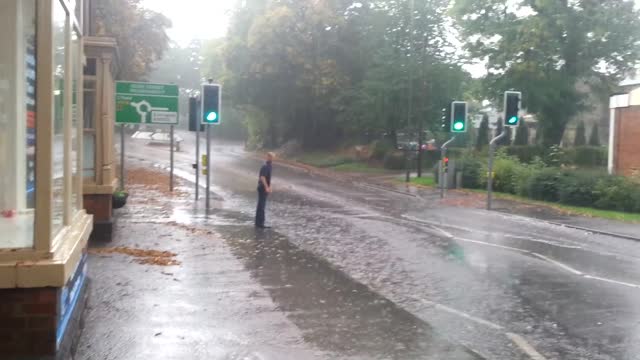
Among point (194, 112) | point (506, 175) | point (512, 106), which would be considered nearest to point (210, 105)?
point (194, 112)

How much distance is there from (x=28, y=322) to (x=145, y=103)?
18.6 meters

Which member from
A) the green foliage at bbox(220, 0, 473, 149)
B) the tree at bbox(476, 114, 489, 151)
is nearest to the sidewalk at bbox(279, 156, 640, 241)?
the green foliage at bbox(220, 0, 473, 149)

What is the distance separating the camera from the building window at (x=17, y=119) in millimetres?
4754

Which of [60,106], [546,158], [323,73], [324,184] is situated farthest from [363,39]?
[60,106]

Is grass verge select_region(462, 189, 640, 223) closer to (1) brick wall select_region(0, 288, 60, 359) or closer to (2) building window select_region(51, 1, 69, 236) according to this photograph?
(2) building window select_region(51, 1, 69, 236)

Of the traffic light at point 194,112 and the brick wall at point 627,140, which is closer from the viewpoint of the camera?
the traffic light at point 194,112

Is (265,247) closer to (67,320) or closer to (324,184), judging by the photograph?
(67,320)

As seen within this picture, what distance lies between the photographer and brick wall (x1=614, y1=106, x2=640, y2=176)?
30047mm

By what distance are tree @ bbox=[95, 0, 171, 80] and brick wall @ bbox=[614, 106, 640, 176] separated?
66.5 ft

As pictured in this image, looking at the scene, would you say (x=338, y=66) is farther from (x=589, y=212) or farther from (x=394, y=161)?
(x=589, y=212)

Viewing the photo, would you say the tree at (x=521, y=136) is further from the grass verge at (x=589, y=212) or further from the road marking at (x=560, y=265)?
the road marking at (x=560, y=265)

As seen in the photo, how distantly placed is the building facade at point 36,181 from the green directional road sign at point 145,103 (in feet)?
54.2

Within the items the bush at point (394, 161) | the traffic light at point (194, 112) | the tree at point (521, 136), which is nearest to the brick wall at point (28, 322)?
the traffic light at point (194, 112)

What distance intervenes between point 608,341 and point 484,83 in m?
38.6
